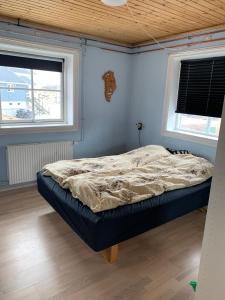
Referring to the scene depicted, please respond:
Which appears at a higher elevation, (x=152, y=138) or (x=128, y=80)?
(x=128, y=80)

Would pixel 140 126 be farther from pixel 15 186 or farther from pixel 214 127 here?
pixel 15 186

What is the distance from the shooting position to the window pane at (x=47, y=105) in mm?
3461

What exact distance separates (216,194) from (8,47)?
3224 millimetres

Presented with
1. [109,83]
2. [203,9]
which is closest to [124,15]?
[203,9]

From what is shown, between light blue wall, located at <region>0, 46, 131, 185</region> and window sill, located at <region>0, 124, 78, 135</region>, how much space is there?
80 mm

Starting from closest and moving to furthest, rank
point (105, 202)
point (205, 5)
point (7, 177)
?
point (105, 202) < point (205, 5) < point (7, 177)

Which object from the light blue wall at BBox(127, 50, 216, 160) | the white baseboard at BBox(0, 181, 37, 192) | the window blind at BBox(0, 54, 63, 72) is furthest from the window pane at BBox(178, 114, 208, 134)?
the white baseboard at BBox(0, 181, 37, 192)

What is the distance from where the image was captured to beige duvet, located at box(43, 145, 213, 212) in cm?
198

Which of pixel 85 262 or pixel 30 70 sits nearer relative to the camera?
pixel 85 262

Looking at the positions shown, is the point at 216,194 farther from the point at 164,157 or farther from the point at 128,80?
the point at 128,80

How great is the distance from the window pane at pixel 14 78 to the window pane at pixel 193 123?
8.15 ft

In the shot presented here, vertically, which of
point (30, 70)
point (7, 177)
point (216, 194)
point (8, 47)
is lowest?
point (7, 177)

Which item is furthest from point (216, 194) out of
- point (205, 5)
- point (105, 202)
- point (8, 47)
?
point (8, 47)

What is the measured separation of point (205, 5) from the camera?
2.22 meters
